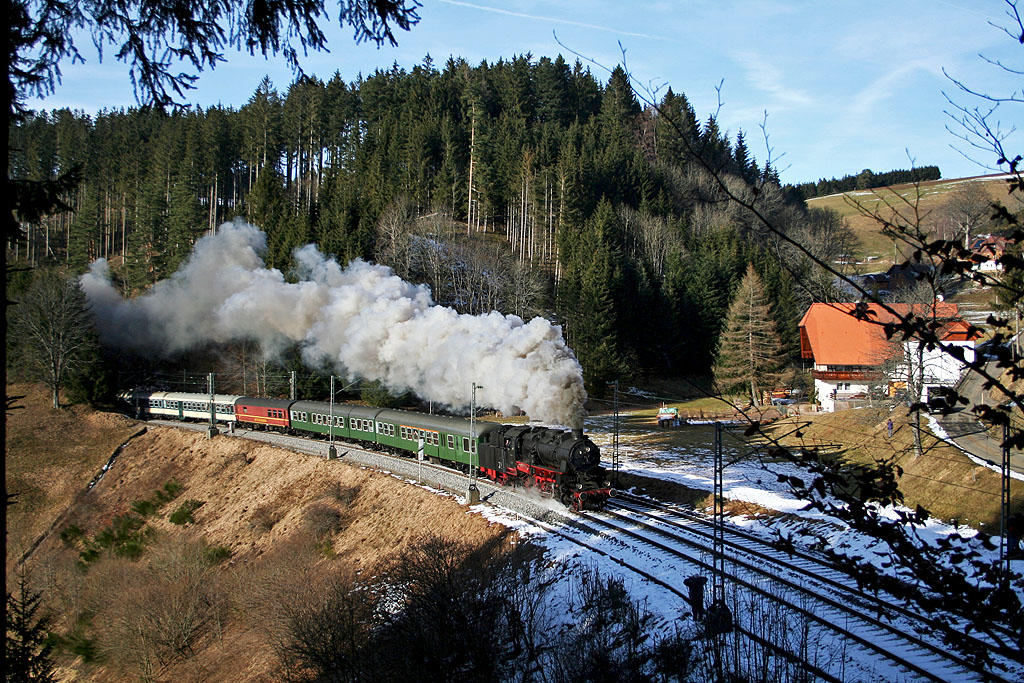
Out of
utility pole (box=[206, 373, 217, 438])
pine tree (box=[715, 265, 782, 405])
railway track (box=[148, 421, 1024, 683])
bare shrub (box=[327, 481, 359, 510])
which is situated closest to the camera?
railway track (box=[148, 421, 1024, 683])

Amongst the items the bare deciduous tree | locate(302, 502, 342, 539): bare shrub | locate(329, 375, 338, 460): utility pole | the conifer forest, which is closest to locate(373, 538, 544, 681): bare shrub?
locate(302, 502, 342, 539): bare shrub

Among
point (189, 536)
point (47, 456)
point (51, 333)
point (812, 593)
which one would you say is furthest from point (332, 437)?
point (812, 593)

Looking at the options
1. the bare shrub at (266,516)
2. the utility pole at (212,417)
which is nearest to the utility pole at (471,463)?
the bare shrub at (266,516)

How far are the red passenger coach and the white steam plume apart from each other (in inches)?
178

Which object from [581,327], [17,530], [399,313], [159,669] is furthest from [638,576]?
[581,327]

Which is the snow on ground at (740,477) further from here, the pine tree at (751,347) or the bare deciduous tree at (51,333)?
the bare deciduous tree at (51,333)

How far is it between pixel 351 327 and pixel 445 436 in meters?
11.5

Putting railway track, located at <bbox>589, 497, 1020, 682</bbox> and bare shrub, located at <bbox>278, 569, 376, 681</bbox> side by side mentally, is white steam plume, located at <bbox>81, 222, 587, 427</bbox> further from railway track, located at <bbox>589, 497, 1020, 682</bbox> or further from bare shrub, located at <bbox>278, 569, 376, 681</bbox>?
bare shrub, located at <bbox>278, 569, 376, 681</bbox>

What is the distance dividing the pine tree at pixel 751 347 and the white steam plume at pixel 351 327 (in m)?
24.3

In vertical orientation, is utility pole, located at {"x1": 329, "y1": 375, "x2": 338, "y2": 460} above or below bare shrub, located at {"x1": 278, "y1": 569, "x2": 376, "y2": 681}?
above

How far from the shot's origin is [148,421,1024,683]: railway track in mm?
11938

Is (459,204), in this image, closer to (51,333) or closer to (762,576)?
(51,333)

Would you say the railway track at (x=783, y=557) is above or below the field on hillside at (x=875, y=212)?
below

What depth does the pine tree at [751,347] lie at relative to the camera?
52219mm
